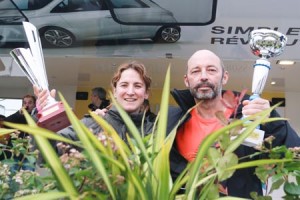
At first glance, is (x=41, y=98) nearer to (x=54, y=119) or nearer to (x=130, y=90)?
(x=54, y=119)

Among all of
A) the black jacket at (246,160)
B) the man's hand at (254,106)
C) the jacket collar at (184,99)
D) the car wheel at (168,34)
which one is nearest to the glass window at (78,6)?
the car wheel at (168,34)

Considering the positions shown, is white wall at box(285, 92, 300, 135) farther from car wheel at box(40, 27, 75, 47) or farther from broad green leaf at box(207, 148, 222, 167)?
broad green leaf at box(207, 148, 222, 167)

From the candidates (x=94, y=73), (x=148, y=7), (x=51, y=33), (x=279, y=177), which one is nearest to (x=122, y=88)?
(x=279, y=177)

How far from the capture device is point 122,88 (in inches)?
64.8

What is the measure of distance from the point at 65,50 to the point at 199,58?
354cm

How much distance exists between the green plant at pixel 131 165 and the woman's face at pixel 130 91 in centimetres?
73

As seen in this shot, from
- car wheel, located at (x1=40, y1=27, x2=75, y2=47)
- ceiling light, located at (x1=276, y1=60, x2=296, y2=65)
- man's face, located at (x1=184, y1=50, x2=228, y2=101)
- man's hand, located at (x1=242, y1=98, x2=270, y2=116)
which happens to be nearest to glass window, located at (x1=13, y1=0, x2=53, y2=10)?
car wheel, located at (x1=40, y1=27, x2=75, y2=47)

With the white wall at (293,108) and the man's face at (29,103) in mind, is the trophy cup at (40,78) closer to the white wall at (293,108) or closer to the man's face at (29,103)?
→ the man's face at (29,103)

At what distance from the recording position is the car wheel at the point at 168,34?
464 centimetres

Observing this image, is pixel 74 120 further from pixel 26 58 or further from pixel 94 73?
pixel 94 73

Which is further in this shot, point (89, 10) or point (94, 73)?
point (94, 73)

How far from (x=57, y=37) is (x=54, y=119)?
337 cm

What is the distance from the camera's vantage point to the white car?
4371 mm

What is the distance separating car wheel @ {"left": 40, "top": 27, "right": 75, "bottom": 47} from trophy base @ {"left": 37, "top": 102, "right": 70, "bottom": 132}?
10.7ft
